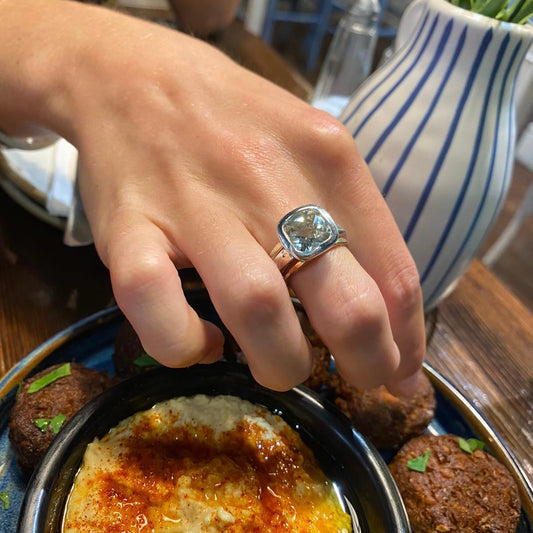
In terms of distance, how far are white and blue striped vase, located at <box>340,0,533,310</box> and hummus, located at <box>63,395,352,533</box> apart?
598 millimetres

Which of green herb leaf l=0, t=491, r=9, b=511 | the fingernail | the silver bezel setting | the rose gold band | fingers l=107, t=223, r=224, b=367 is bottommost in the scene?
green herb leaf l=0, t=491, r=9, b=511

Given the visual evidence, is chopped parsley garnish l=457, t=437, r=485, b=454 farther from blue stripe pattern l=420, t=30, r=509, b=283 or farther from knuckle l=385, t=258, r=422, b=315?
blue stripe pattern l=420, t=30, r=509, b=283

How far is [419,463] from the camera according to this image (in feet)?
→ 3.09

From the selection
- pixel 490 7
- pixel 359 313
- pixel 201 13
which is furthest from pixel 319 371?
pixel 201 13

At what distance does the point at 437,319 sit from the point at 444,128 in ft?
1.98

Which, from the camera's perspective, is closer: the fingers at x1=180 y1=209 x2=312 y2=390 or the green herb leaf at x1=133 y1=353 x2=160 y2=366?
the fingers at x1=180 y1=209 x2=312 y2=390

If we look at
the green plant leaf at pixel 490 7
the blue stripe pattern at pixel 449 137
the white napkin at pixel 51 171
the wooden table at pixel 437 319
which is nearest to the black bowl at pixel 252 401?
the wooden table at pixel 437 319

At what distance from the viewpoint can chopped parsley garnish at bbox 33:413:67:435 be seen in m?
0.86

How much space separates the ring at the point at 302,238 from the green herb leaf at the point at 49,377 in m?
0.48

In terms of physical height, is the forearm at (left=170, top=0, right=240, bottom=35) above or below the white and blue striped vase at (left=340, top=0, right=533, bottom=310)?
below

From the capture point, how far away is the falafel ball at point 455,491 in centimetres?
88

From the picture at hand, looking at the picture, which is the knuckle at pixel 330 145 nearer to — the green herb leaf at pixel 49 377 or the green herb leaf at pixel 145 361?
the green herb leaf at pixel 145 361

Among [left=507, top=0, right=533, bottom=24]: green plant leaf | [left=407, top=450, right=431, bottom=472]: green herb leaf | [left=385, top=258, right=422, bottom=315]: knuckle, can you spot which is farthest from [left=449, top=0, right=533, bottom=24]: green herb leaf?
[left=407, top=450, right=431, bottom=472]: green herb leaf

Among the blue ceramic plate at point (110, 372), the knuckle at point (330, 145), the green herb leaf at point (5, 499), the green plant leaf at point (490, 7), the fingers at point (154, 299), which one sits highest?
the green plant leaf at point (490, 7)
